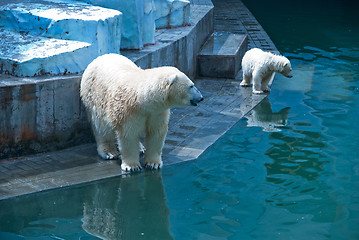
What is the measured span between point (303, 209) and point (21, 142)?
3.30 m

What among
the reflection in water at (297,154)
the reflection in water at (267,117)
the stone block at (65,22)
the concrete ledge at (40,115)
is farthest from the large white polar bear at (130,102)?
the reflection in water at (267,117)

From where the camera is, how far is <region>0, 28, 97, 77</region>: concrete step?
6340mm

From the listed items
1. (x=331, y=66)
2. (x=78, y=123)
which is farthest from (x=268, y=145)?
(x=331, y=66)

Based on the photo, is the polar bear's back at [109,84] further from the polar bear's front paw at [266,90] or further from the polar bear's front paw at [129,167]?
the polar bear's front paw at [266,90]

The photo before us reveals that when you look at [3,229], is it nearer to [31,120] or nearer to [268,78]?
[31,120]

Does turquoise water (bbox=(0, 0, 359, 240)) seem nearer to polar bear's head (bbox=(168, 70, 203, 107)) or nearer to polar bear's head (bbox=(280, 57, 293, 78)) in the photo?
polar bear's head (bbox=(280, 57, 293, 78))

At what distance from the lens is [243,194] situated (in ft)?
18.7

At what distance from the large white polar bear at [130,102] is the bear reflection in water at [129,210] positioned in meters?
0.32

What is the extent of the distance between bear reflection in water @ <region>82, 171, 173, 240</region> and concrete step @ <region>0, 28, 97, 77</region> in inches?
65.8

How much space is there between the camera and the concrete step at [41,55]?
6340 millimetres

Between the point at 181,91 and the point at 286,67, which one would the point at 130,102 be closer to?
the point at 181,91

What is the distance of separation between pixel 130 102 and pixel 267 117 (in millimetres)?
3278

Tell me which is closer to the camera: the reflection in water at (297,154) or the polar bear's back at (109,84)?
the polar bear's back at (109,84)

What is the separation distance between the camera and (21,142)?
6199 mm
